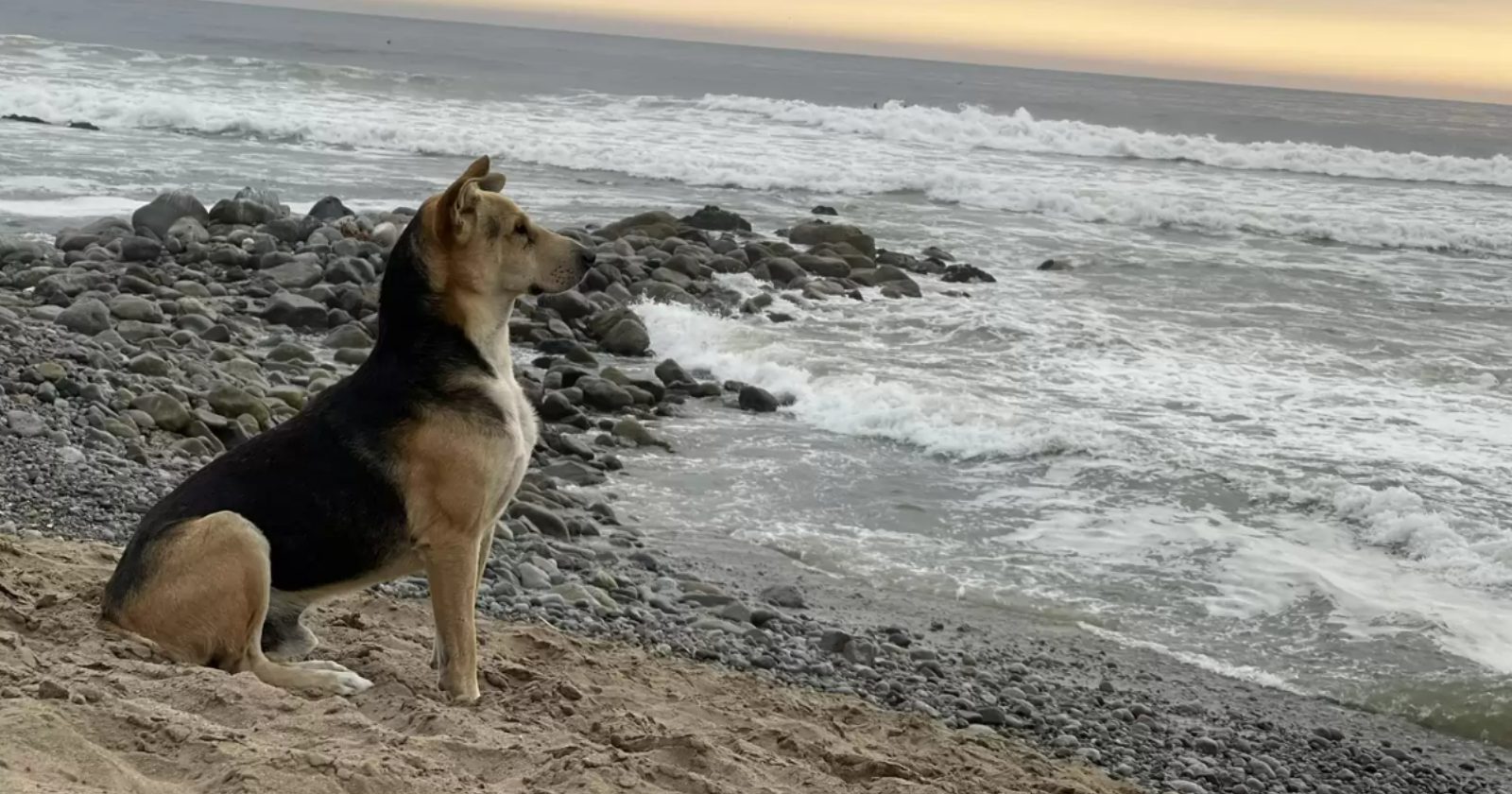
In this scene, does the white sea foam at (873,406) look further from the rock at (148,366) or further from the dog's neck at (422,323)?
the dog's neck at (422,323)

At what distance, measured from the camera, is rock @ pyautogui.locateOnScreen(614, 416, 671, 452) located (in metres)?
11.1

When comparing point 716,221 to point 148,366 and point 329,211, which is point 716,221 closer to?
point 329,211

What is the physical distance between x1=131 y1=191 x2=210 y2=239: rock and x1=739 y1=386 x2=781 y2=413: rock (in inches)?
305

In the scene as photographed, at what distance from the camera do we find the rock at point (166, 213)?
16.5 metres

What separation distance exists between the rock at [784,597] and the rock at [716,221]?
46.0 feet

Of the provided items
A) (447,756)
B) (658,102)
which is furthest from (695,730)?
(658,102)

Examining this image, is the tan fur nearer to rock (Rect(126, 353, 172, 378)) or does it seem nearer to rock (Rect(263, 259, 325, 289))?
rock (Rect(126, 353, 172, 378))

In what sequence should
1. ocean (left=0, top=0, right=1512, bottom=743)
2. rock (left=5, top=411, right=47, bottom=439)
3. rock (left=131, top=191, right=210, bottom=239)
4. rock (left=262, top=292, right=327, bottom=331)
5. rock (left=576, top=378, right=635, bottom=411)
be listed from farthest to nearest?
rock (left=131, top=191, right=210, bottom=239) < rock (left=262, top=292, right=327, bottom=331) < rock (left=576, top=378, right=635, bottom=411) < ocean (left=0, top=0, right=1512, bottom=743) < rock (left=5, top=411, right=47, bottom=439)

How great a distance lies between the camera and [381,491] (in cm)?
487

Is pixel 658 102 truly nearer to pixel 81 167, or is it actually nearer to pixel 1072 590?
pixel 81 167

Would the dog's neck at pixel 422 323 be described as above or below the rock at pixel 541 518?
above

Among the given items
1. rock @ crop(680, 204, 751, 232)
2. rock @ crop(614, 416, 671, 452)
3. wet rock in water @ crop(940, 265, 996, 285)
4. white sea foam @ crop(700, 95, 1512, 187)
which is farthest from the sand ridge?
white sea foam @ crop(700, 95, 1512, 187)

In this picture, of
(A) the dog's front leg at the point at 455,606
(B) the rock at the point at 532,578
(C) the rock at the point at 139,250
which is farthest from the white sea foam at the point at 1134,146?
(A) the dog's front leg at the point at 455,606

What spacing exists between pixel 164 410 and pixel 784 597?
13.4 ft
